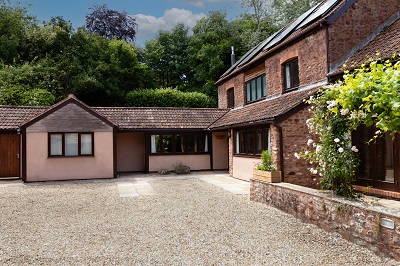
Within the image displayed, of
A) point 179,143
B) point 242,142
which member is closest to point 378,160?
point 242,142

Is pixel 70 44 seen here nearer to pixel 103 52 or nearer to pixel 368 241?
pixel 103 52

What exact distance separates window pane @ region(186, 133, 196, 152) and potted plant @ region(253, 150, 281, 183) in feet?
26.2

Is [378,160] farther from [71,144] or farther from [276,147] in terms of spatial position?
[71,144]

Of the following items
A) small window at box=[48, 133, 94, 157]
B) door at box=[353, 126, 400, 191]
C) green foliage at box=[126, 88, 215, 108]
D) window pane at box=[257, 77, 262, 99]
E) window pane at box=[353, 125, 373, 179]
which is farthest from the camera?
green foliage at box=[126, 88, 215, 108]

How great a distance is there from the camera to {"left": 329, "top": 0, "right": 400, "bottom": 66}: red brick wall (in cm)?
1102

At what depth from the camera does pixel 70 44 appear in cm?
3156

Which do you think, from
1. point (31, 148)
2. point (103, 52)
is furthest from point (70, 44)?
point (31, 148)

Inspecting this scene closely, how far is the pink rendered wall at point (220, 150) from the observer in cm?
1930

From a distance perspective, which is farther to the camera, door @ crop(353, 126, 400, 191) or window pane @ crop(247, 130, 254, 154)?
window pane @ crop(247, 130, 254, 154)

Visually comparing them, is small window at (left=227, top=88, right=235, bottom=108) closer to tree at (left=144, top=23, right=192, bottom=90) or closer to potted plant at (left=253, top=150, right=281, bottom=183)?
potted plant at (left=253, top=150, right=281, bottom=183)

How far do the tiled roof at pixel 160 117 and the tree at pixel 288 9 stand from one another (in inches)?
735

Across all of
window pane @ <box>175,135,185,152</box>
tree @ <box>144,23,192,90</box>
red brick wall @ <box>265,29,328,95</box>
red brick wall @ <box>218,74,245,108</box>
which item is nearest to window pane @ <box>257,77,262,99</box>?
red brick wall @ <box>265,29,328,95</box>

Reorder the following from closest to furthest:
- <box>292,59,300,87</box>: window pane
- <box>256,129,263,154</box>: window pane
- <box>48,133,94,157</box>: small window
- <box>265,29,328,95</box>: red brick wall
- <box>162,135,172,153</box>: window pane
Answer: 1. <box>265,29,328,95</box>: red brick wall
2. <box>292,59,300,87</box>: window pane
3. <box>256,129,263,154</box>: window pane
4. <box>48,133,94,157</box>: small window
5. <box>162,135,172,153</box>: window pane

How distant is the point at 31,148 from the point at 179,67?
939 inches
